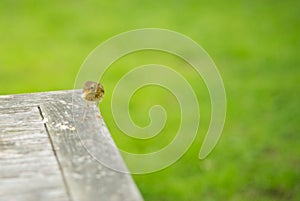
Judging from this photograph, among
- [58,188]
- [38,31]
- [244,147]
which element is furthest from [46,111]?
[38,31]

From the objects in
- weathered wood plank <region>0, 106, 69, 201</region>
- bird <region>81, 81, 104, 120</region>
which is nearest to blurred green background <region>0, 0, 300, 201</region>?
bird <region>81, 81, 104, 120</region>

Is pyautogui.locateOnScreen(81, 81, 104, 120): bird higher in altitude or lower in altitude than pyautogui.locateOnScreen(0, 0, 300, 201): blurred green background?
higher

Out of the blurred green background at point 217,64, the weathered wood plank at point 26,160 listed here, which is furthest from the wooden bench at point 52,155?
the blurred green background at point 217,64

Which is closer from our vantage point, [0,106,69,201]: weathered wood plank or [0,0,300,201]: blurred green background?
[0,106,69,201]: weathered wood plank

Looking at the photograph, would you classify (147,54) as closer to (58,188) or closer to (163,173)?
(163,173)

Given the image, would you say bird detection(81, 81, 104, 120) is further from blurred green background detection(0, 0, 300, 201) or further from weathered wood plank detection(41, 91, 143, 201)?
blurred green background detection(0, 0, 300, 201)

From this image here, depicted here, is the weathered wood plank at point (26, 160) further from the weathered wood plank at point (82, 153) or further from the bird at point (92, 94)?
the bird at point (92, 94)
